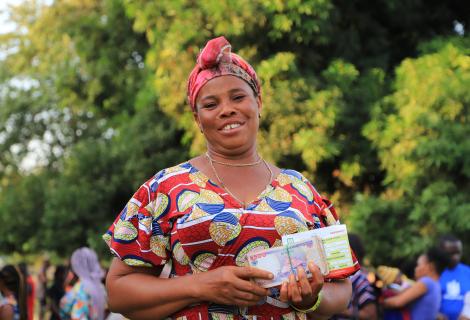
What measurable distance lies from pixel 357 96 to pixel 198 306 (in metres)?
10.8

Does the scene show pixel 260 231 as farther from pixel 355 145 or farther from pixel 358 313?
pixel 355 145

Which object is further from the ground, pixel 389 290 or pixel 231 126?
pixel 231 126

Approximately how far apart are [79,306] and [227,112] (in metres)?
5.35

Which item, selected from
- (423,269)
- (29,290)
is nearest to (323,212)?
(423,269)

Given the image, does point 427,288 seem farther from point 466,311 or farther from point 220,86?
point 220,86

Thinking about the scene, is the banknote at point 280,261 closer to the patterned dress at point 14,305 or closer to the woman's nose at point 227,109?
the woman's nose at point 227,109

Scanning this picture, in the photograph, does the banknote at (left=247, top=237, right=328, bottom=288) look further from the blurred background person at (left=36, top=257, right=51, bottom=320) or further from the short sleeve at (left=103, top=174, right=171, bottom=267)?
the blurred background person at (left=36, top=257, right=51, bottom=320)

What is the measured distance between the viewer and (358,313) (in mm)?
7102

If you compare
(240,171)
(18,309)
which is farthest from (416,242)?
(240,171)

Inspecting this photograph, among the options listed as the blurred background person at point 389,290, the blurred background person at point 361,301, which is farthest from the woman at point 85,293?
the blurred background person at point 389,290

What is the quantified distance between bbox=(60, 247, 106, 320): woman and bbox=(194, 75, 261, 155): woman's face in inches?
204

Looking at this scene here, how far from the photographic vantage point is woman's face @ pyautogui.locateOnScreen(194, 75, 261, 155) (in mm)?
2838

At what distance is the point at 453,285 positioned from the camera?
310 inches

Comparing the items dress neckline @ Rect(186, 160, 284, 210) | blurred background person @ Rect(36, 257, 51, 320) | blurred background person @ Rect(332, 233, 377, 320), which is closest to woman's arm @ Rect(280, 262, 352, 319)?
dress neckline @ Rect(186, 160, 284, 210)
